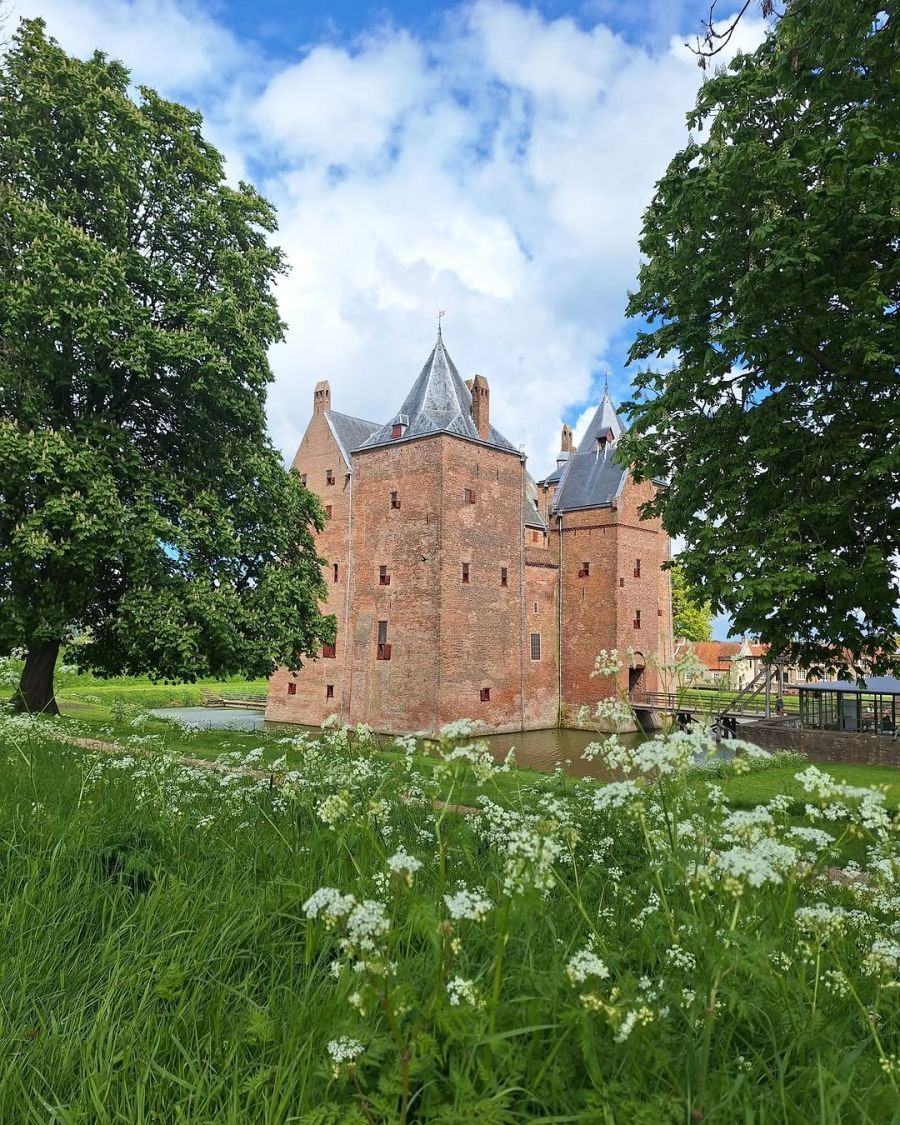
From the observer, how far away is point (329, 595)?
34.8 meters

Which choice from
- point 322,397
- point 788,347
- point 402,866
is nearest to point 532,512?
point 322,397

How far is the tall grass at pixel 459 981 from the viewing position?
219 centimetres

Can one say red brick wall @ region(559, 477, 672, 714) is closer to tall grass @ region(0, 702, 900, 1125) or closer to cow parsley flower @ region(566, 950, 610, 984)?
tall grass @ region(0, 702, 900, 1125)

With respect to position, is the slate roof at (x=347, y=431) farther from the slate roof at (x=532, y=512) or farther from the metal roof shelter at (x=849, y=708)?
the metal roof shelter at (x=849, y=708)

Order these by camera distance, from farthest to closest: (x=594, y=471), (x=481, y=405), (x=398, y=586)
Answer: (x=594, y=471)
(x=481, y=405)
(x=398, y=586)

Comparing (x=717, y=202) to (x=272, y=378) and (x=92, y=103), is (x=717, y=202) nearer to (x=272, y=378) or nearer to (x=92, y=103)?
(x=272, y=378)

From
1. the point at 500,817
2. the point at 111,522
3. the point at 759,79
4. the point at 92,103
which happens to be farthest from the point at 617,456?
the point at 92,103

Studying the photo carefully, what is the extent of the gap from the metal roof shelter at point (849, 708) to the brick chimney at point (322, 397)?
26.2 m

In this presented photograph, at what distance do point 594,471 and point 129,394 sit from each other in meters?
28.7

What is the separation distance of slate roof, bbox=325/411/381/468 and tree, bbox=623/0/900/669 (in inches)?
1065

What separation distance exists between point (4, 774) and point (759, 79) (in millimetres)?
12677

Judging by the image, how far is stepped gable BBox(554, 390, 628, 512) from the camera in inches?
1559

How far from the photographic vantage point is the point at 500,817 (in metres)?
4.29

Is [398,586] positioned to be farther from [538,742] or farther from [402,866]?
[402,866]
